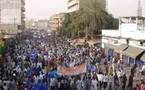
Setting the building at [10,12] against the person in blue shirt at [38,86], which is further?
the building at [10,12]

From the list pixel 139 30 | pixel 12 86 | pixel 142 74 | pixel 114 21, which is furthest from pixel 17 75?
pixel 114 21

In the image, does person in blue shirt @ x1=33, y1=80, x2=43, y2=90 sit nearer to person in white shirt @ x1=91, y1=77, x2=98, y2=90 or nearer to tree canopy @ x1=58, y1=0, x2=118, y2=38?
person in white shirt @ x1=91, y1=77, x2=98, y2=90

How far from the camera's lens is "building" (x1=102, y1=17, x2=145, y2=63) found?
30.8 m

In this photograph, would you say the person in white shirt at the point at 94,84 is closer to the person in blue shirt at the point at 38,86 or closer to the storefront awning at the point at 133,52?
the person in blue shirt at the point at 38,86

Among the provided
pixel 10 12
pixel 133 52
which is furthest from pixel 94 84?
pixel 10 12

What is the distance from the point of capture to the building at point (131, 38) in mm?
30750

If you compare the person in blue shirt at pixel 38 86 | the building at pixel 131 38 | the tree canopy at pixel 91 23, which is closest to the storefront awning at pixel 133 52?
the building at pixel 131 38

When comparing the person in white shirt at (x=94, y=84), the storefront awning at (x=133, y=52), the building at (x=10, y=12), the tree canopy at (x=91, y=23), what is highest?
the building at (x=10, y=12)

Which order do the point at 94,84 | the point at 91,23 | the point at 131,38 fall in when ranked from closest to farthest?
the point at 94,84, the point at 131,38, the point at 91,23

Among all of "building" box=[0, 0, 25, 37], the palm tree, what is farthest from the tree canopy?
"building" box=[0, 0, 25, 37]

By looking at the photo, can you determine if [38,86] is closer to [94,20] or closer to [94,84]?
[94,84]

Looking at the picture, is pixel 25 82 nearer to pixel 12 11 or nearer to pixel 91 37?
pixel 91 37

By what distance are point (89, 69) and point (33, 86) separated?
6.68 metres

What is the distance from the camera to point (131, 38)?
117ft
